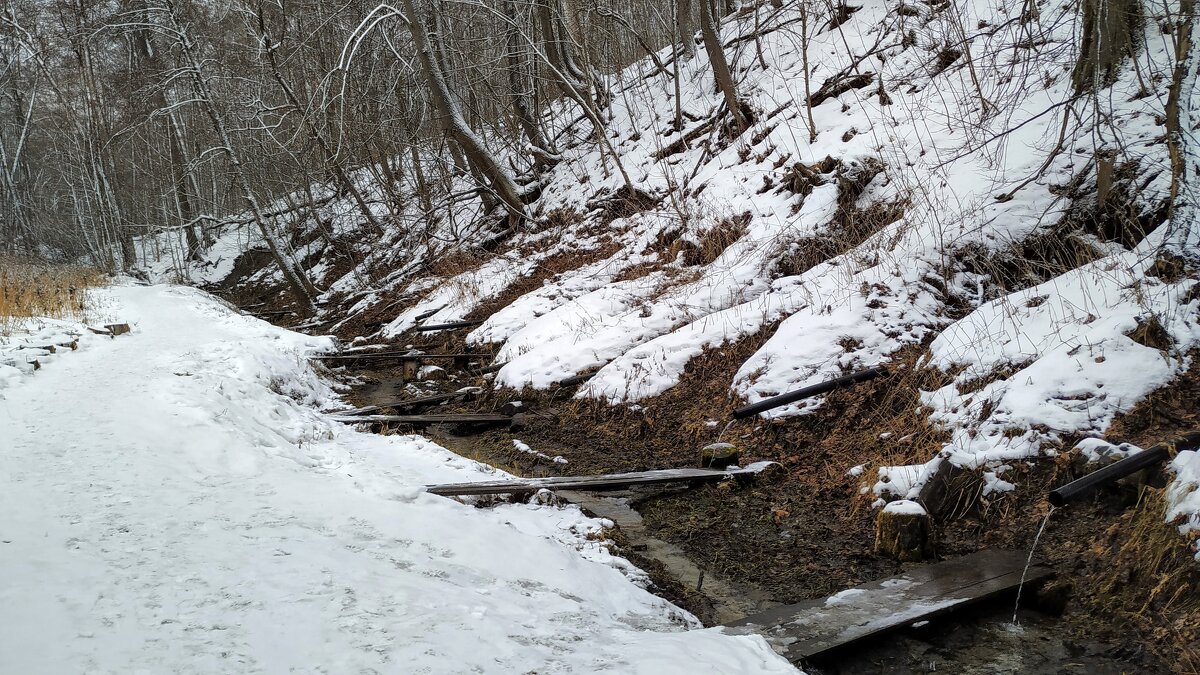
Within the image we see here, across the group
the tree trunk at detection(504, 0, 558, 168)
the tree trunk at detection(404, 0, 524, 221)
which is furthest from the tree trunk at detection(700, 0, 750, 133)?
the tree trunk at detection(404, 0, 524, 221)

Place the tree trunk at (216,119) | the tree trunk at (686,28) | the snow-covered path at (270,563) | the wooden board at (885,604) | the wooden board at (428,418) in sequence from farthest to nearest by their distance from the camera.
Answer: the tree trunk at (686,28) < the tree trunk at (216,119) < the wooden board at (428,418) < the wooden board at (885,604) < the snow-covered path at (270,563)

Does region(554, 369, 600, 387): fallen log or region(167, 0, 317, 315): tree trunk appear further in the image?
region(167, 0, 317, 315): tree trunk

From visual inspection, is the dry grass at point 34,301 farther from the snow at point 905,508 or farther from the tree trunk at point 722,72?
the tree trunk at point 722,72

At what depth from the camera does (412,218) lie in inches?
724

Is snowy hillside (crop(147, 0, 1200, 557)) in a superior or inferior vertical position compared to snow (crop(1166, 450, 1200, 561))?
superior

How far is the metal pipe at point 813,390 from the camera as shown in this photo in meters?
5.76

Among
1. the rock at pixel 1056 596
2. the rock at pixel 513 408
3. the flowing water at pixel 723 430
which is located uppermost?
the rock at pixel 513 408

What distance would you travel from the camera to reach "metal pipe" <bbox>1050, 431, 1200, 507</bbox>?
3.51 m

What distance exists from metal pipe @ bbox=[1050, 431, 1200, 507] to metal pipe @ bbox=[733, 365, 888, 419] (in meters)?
2.24

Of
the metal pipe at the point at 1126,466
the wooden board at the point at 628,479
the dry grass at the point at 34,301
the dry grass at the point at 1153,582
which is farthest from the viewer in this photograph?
the dry grass at the point at 34,301

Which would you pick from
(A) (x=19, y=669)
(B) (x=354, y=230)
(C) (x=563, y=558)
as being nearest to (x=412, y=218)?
(B) (x=354, y=230)

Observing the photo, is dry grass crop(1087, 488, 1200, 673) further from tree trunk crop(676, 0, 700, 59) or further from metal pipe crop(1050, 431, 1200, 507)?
tree trunk crop(676, 0, 700, 59)

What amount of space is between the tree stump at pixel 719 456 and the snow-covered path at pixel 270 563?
137 centimetres

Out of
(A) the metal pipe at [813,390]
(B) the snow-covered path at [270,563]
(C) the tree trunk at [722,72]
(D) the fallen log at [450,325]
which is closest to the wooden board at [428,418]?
(B) the snow-covered path at [270,563]
